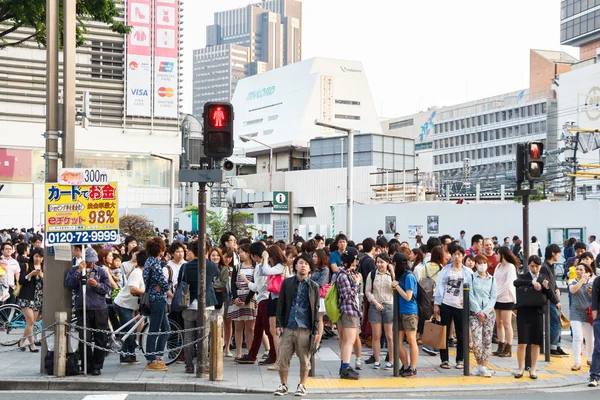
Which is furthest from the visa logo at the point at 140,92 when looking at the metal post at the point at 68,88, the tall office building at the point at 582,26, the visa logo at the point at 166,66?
the tall office building at the point at 582,26

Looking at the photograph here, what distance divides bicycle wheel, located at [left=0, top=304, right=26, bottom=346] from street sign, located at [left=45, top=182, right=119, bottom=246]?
166 inches

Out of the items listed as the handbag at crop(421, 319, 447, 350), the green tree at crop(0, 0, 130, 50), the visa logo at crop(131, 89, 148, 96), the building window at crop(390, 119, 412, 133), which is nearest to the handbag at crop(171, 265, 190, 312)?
the handbag at crop(421, 319, 447, 350)

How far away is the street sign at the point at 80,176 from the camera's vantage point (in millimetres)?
10633

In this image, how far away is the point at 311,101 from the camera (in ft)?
364

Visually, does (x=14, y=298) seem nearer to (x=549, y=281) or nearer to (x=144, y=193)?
(x=549, y=281)

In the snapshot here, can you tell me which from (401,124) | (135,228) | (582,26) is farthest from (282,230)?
(401,124)

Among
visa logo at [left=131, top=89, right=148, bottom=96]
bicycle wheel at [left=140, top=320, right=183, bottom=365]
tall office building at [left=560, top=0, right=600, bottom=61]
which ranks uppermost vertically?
tall office building at [left=560, top=0, right=600, bottom=61]

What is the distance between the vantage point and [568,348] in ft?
44.7

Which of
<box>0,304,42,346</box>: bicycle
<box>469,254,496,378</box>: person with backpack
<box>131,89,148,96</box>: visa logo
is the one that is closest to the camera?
<box>469,254,496,378</box>: person with backpack

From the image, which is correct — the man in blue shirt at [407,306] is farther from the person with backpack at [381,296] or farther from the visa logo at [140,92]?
the visa logo at [140,92]

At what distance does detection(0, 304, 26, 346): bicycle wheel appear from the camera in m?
14.1

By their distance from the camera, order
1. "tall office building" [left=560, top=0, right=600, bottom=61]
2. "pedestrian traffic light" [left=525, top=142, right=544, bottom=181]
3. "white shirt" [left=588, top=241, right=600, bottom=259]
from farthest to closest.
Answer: "tall office building" [left=560, top=0, right=600, bottom=61] → "white shirt" [left=588, top=241, right=600, bottom=259] → "pedestrian traffic light" [left=525, top=142, right=544, bottom=181]

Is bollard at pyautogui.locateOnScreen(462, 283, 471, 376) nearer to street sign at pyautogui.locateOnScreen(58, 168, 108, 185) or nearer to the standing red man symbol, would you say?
the standing red man symbol

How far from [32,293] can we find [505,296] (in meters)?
8.02
